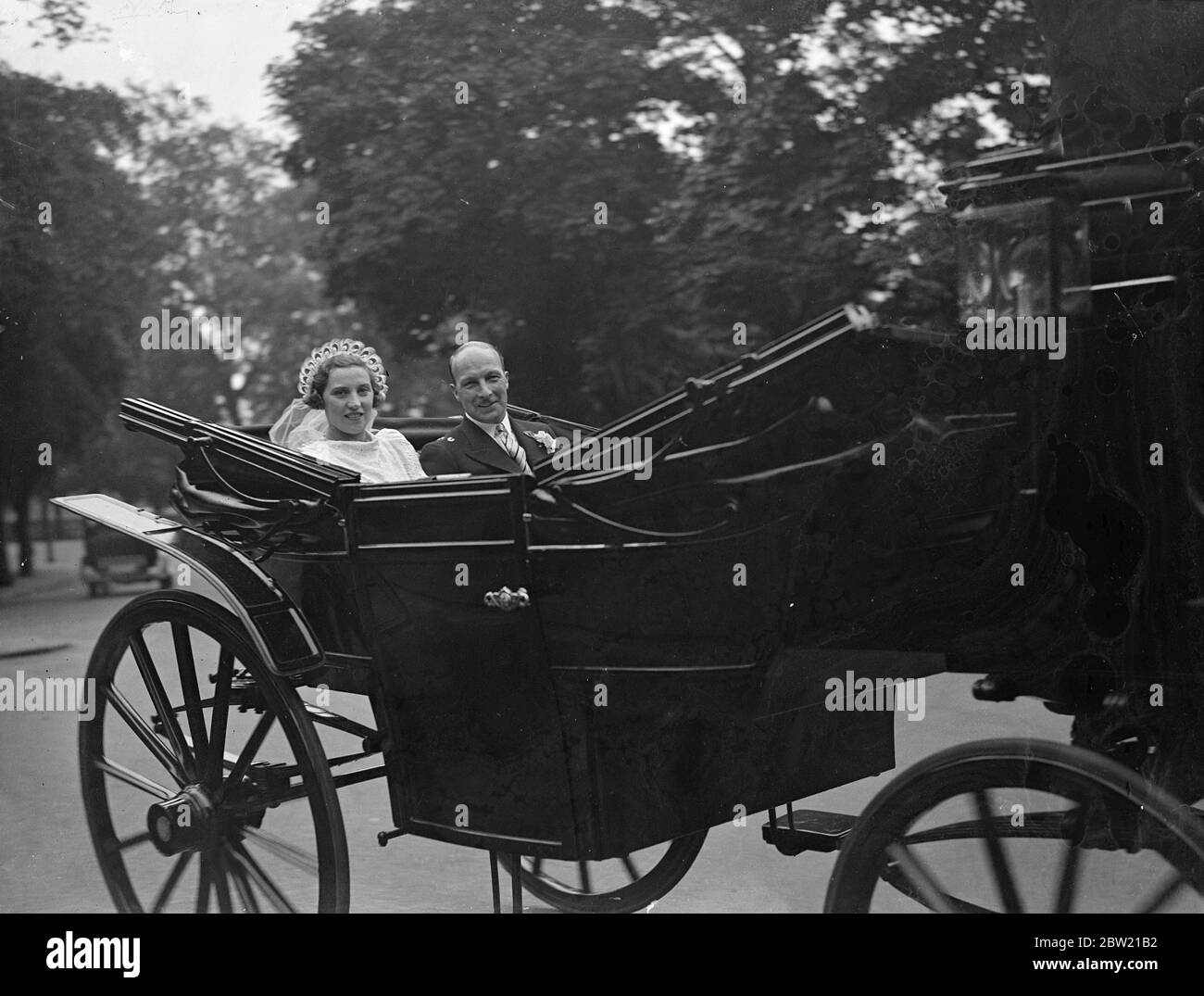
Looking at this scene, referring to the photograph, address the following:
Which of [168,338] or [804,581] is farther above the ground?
[168,338]

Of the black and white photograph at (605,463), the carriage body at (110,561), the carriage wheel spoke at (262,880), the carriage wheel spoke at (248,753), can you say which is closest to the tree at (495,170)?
the black and white photograph at (605,463)

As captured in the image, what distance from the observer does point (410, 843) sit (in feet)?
10.9

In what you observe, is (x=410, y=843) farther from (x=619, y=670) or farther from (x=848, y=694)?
(x=848, y=694)

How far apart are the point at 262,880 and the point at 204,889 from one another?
16cm

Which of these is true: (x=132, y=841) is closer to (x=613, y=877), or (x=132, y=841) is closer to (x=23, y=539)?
(x=23, y=539)

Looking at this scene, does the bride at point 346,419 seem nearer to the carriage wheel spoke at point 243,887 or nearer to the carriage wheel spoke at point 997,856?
the carriage wheel spoke at point 243,887

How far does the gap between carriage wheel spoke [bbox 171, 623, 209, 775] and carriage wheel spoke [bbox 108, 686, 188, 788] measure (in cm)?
6

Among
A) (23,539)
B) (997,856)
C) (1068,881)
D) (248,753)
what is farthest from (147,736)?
(1068,881)

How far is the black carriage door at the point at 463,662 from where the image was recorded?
2.83 metres

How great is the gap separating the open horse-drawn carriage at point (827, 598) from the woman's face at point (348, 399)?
30 centimetres

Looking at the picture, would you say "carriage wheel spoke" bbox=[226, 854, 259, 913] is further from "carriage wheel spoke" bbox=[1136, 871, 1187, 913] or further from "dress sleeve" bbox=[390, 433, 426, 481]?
"carriage wheel spoke" bbox=[1136, 871, 1187, 913]

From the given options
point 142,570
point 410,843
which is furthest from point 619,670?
point 142,570

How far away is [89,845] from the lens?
3.44 meters
